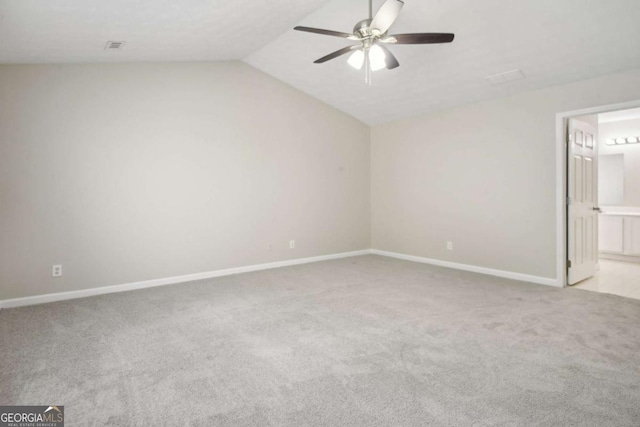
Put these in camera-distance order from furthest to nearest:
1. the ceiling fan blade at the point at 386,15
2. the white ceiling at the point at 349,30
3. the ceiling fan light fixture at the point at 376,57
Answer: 1. the ceiling fan light fixture at the point at 376,57
2. the white ceiling at the point at 349,30
3. the ceiling fan blade at the point at 386,15

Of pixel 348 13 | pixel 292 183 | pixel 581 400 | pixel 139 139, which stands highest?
pixel 348 13

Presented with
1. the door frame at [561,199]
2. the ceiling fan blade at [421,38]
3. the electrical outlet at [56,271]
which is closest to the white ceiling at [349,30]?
the door frame at [561,199]

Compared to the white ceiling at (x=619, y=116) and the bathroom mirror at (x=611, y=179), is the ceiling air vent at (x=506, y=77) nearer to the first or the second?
the white ceiling at (x=619, y=116)

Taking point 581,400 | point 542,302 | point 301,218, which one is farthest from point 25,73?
point 542,302

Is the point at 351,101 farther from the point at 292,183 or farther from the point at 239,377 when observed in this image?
the point at 239,377

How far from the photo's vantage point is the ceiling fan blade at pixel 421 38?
276cm

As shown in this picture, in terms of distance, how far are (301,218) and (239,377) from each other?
3.75 meters

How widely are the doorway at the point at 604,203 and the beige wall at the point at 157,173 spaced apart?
3366mm

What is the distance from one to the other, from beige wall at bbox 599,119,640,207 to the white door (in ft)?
6.28

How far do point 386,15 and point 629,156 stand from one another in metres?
5.84

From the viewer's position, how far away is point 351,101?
5848 mm

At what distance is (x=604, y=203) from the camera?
6.37 meters

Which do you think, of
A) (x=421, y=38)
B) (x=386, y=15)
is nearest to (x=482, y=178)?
(x=421, y=38)

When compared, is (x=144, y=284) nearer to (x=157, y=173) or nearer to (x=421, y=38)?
(x=157, y=173)
